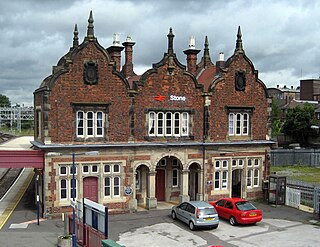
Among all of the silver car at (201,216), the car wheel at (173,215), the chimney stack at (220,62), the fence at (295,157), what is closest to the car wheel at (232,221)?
the silver car at (201,216)

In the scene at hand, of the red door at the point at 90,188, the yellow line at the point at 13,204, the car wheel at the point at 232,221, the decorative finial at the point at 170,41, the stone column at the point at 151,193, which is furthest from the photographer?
the decorative finial at the point at 170,41

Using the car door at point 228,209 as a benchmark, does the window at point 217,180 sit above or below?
above

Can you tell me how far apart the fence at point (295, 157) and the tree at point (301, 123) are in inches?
698

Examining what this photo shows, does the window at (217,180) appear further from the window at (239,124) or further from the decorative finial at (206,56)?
the decorative finial at (206,56)

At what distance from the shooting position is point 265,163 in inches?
1262

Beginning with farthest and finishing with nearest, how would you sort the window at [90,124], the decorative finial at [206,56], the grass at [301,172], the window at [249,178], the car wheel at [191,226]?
the grass at [301,172] < the decorative finial at [206,56] < the window at [249,178] < the window at [90,124] < the car wheel at [191,226]

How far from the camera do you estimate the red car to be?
2345cm

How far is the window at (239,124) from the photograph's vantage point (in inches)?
1210

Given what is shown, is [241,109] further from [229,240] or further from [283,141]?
[283,141]

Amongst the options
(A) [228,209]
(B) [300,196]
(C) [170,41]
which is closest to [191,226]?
(A) [228,209]

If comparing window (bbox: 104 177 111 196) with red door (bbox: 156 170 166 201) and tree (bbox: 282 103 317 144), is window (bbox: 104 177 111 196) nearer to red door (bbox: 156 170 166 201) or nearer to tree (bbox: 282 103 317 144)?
red door (bbox: 156 170 166 201)

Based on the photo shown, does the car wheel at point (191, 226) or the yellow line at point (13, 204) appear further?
the yellow line at point (13, 204)

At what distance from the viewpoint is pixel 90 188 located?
2655 cm

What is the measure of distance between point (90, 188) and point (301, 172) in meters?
31.6
